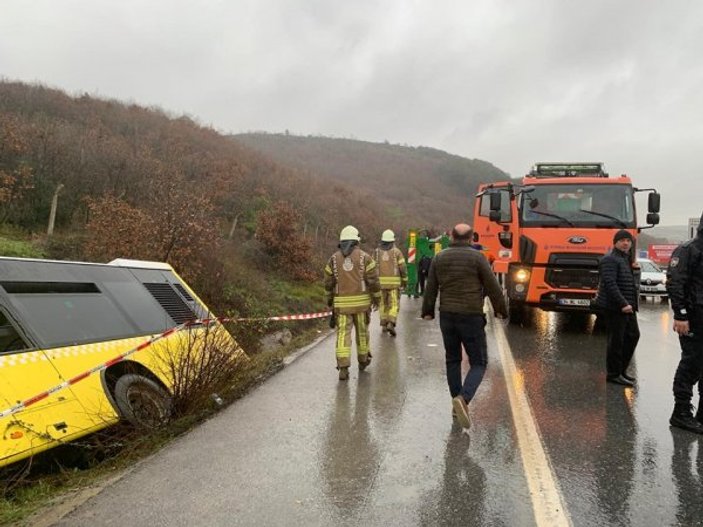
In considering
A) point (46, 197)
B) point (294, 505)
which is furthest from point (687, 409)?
point (46, 197)

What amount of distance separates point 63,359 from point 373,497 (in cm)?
286

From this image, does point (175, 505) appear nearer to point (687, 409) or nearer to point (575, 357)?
point (687, 409)

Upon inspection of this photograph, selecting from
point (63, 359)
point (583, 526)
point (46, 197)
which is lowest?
point (583, 526)

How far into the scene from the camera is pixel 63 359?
4539 mm

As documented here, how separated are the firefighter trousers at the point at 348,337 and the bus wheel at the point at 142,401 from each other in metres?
2.24

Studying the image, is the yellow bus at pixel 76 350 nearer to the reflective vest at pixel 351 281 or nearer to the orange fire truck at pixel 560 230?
the reflective vest at pixel 351 281

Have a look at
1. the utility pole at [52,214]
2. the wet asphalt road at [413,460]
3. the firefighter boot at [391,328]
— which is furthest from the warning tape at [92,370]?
the utility pole at [52,214]

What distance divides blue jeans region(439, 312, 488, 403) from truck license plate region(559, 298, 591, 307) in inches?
199

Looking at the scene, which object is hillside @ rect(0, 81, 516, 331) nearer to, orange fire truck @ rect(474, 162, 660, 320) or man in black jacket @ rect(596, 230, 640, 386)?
orange fire truck @ rect(474, 162, 660, 320)

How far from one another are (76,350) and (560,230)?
8159 mm

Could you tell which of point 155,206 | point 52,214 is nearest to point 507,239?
point 155,206

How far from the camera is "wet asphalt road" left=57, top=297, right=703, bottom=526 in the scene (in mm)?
3398

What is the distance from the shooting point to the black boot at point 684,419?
16.0 ft

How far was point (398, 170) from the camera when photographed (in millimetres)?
110125
